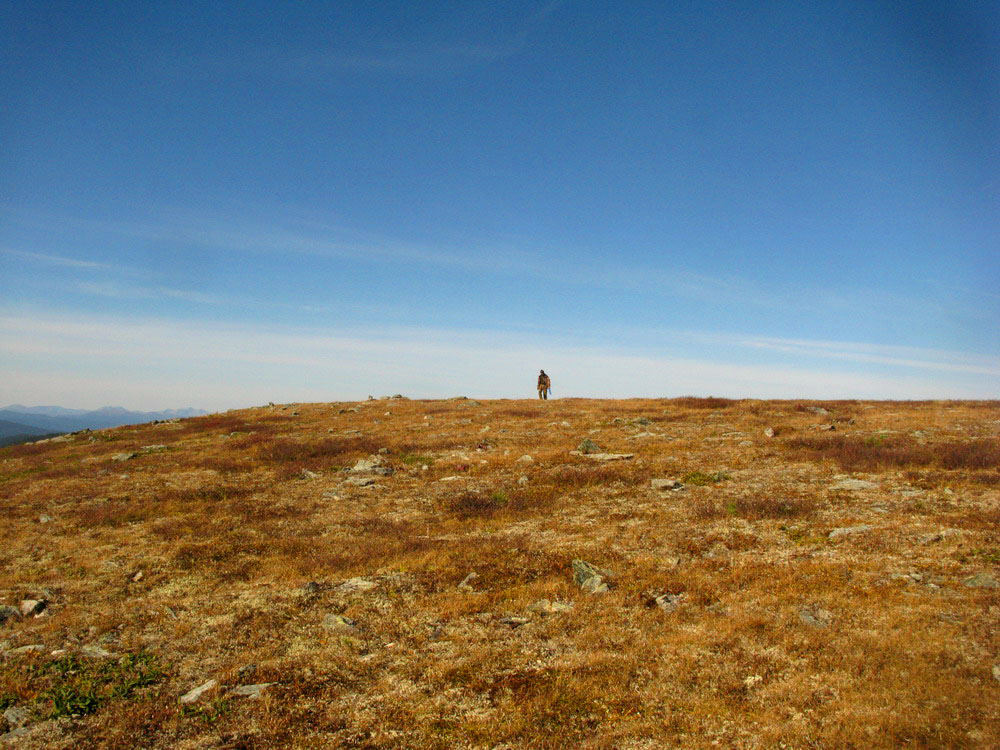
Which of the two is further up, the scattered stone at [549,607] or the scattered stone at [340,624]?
the scattered stone at [549,607]

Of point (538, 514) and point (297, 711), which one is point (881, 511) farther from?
point (297, 711)

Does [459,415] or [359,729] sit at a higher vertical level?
[459,415]

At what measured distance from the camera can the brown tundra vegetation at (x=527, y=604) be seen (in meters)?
7.96

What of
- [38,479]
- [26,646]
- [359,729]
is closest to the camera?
[359,729]

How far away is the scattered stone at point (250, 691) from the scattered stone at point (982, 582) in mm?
13462

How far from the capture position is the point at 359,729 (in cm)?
799

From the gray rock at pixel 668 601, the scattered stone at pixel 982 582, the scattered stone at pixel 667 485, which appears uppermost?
the scattered stone at pixel 667 485

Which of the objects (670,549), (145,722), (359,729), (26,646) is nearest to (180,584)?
(26,646)

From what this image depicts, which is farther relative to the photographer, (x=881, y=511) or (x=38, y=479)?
(x=38, y=479)

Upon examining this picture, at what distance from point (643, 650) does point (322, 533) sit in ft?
39.6

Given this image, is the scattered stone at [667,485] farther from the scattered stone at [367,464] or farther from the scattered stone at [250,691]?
the scattered stone at [250,691]

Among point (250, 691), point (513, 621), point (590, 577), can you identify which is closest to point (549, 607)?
point (513, 621)

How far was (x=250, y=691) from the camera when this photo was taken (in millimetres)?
9039

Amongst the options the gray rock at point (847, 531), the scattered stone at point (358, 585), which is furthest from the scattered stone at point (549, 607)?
the gray rock at point (847, 531)
